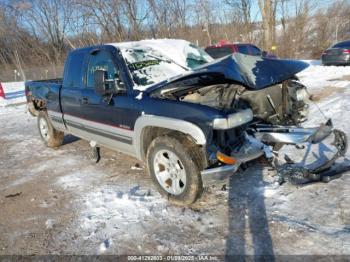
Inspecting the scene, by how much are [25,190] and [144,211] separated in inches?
86.5

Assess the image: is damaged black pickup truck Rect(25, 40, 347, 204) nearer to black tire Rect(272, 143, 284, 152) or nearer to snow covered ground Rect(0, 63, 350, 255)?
black tire Rect(272, 143, 284, 152)

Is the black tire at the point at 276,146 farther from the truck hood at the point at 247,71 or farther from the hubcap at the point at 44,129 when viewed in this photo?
the hubcap at the point at 44,129

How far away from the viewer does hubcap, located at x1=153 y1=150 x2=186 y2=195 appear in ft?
12.5

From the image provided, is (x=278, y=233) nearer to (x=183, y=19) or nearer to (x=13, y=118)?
(x=13, y=118)

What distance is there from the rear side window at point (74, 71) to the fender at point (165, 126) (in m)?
1.73

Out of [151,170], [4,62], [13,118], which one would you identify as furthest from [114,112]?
[4,62]

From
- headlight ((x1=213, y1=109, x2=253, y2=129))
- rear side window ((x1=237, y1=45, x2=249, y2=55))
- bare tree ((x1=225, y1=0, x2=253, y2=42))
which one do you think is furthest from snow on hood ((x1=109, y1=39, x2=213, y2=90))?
bare tree ((x1=225, y1=0, x2=253, y2=42))

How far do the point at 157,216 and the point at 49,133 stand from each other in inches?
163

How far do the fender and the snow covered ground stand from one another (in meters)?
0.70

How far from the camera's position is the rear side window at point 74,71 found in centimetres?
533

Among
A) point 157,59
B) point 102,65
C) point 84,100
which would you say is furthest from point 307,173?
point 84,100

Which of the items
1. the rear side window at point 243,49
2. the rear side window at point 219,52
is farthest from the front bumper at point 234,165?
the rear side window at point 243,49

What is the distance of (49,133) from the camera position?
693 centimetres

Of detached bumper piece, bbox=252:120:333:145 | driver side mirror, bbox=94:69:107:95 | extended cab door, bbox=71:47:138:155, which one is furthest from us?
extended cab door, bbox=71:47:138:155
